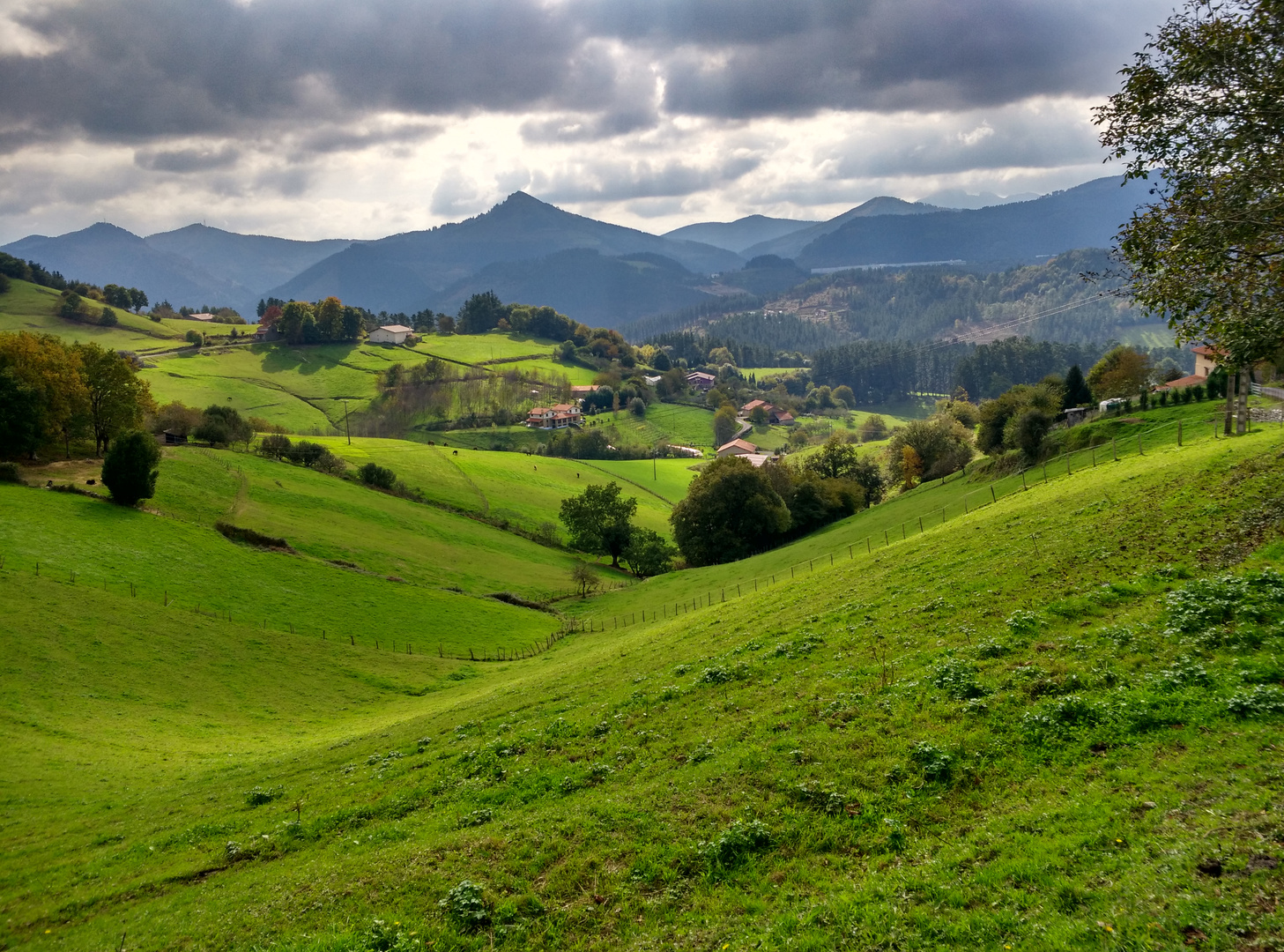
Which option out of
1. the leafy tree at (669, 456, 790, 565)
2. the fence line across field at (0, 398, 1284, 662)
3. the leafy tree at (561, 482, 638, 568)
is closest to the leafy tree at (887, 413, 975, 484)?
the leafy tree at (669, 456, 790, 565)

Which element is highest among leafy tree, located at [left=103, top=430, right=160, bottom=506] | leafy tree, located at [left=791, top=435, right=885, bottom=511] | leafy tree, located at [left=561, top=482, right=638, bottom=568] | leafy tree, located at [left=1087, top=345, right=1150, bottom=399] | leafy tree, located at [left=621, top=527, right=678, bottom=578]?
leafy tree, located at [left=1087, top=345, right=1150, bottom=399]

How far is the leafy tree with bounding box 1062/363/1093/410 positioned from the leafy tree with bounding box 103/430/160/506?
88.1 m

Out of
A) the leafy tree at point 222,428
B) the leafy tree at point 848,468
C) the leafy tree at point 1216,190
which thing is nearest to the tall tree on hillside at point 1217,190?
the leafy tree at point 1216,190

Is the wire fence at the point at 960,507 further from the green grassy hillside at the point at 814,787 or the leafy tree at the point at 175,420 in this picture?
the leafy tree at the point at 175,420

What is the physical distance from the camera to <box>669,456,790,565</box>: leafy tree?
77.8 meters

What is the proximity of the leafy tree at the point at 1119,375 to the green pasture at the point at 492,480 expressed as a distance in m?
A: 56.4

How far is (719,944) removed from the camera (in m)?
10.4

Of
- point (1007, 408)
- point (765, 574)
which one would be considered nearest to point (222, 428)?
point (765, 574)

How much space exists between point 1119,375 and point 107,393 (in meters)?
110

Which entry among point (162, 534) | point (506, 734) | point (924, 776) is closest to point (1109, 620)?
point (924, 776)

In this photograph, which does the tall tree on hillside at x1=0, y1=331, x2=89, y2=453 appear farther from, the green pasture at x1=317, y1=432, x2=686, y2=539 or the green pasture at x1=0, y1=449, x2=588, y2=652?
the green pasture at x1=317, y1=432, x2=686, y2=539

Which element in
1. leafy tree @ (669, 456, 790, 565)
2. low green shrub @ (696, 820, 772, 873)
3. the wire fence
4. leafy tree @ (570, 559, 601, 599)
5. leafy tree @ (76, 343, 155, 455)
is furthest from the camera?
leafy tree @ (669, 456, 790, 565)

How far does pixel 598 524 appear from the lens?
86.6 metres

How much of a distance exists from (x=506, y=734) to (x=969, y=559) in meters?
18.1
